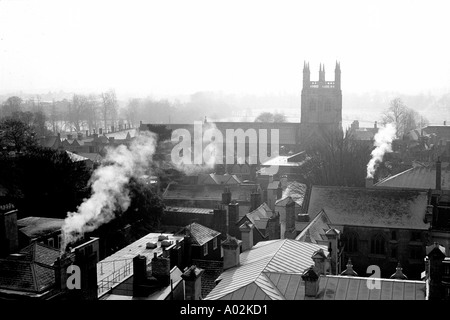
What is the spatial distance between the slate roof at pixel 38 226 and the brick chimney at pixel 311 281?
656 inches

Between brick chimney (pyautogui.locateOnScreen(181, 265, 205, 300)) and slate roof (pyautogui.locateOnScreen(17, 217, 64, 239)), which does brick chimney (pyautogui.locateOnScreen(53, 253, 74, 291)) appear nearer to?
brick chimney (pyautogui.locateOnScreen(181, 265, 205, 300))

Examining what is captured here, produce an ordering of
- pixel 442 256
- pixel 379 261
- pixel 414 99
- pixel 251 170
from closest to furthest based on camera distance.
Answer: pixel 442 256 → pixel 379 261 → pixel 251 170 → pixel 414 99

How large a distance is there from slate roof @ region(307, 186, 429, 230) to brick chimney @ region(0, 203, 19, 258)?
18.6m

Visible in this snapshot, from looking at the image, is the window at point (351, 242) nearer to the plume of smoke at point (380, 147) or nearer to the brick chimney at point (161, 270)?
the plume of smoke at point (380, 147)

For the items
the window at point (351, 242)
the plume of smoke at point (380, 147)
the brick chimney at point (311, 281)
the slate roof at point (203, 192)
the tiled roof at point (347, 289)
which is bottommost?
the window at point (351, 242)

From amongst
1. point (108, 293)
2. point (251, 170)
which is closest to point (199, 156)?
point (251, 170)

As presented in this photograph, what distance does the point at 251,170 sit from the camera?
189 feet

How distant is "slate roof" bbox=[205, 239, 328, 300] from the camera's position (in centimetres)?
1611

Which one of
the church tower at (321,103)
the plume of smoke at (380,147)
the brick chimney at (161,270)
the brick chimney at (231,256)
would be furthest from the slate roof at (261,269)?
the church tower at (321,103)

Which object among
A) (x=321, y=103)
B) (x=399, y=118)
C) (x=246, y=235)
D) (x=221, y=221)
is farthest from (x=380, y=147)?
(x=399, y=118)

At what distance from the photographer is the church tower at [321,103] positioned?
75125mm

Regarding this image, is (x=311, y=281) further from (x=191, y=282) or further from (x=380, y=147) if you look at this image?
(x=380, y=147)

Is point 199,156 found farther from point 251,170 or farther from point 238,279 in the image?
point 238,279
